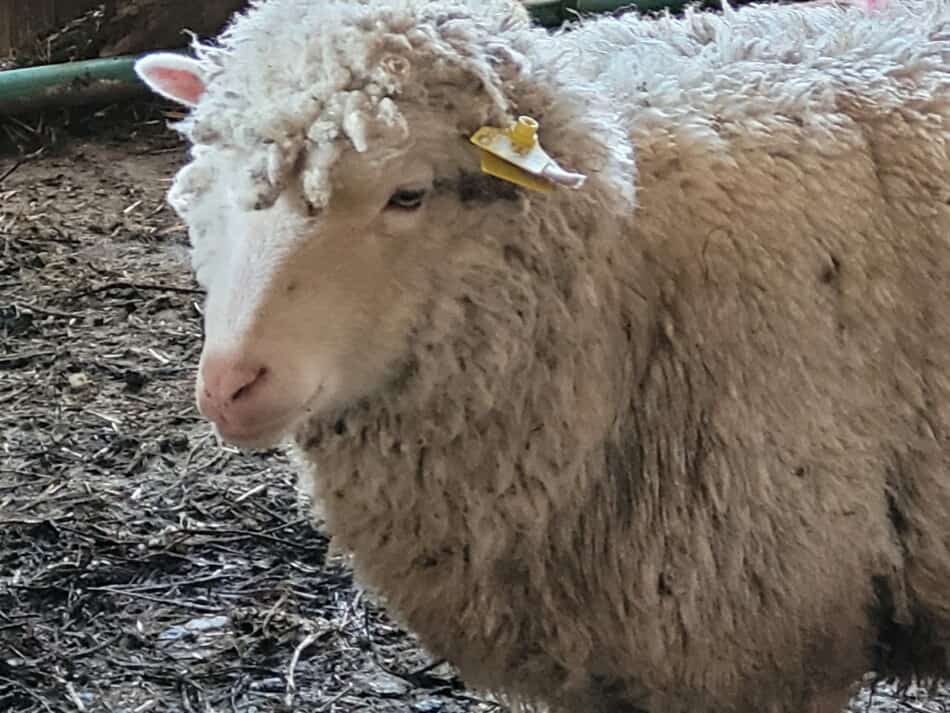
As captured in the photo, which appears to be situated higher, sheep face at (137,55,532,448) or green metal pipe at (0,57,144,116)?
sheep face at (137,55,532,448)

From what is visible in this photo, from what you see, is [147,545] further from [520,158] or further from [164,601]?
[520,158]

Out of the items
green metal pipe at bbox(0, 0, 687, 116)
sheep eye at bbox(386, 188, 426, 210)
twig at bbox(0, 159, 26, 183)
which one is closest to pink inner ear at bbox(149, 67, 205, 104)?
sheep eye at bbox(386, 188, 426, 210)

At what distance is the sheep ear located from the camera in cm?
210

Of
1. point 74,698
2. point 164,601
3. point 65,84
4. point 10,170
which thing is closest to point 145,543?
point 164,601

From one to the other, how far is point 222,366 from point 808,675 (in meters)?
1.01

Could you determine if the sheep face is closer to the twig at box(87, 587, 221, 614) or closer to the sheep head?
the sheep head

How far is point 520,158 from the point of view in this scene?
1.83 m

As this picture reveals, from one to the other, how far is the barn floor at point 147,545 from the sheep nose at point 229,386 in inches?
50.1

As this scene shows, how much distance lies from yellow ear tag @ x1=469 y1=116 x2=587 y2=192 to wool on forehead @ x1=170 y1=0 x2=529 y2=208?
0.14 ft

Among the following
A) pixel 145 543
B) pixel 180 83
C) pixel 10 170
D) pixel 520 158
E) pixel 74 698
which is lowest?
pixel 10 170

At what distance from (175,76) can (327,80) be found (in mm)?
403

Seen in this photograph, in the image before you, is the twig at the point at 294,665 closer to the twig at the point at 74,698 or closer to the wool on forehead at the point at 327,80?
the twig at the point at 74,698

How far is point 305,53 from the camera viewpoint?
1.85 meters

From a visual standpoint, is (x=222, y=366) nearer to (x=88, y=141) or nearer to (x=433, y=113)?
(x=433, y=113)
